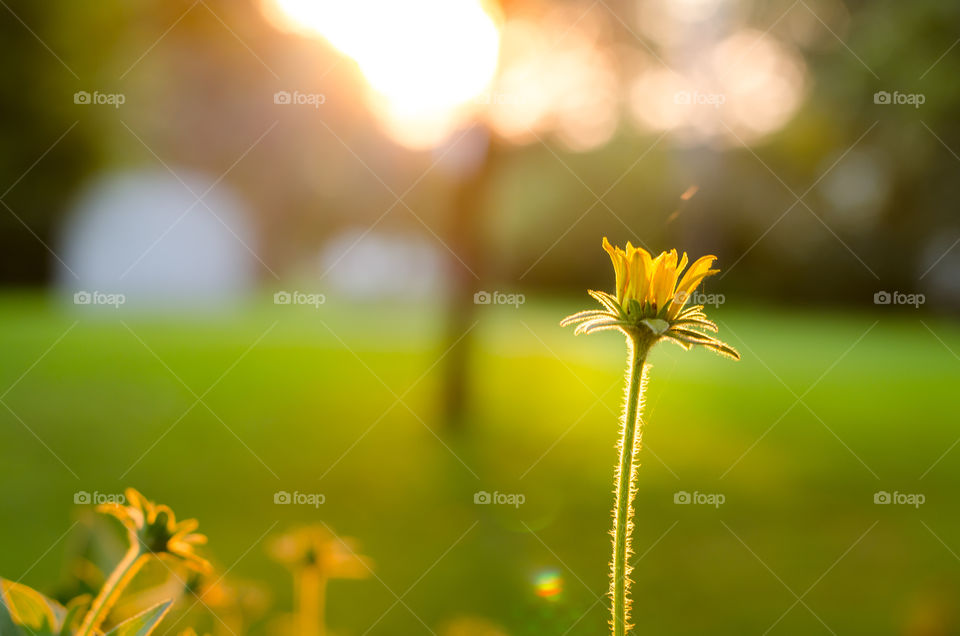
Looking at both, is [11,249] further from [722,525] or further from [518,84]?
[722,525]


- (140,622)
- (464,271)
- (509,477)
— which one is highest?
(464,271)

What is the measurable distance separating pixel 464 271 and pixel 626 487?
6514 mm

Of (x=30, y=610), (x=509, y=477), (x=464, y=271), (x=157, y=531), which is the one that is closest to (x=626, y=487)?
(x=157, y=531)

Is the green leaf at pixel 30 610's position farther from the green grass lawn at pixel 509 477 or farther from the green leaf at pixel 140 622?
the green grass lawn at pixel 509 477

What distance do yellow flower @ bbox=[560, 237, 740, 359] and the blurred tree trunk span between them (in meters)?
6.15

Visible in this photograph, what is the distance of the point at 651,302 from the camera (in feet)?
3.25

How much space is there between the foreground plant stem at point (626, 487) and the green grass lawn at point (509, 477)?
66.8 inches

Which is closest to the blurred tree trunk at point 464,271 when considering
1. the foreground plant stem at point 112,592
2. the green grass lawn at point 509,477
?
the green grass lawn at point 509,477

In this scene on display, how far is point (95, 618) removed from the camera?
83cm

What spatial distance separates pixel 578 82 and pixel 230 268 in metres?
23.8

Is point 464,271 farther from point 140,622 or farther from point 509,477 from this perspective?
point 140,622

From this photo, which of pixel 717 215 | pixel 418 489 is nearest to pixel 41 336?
pixel 418 489

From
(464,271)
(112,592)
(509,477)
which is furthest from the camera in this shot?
(464,271)

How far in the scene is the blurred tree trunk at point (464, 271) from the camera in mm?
7406
